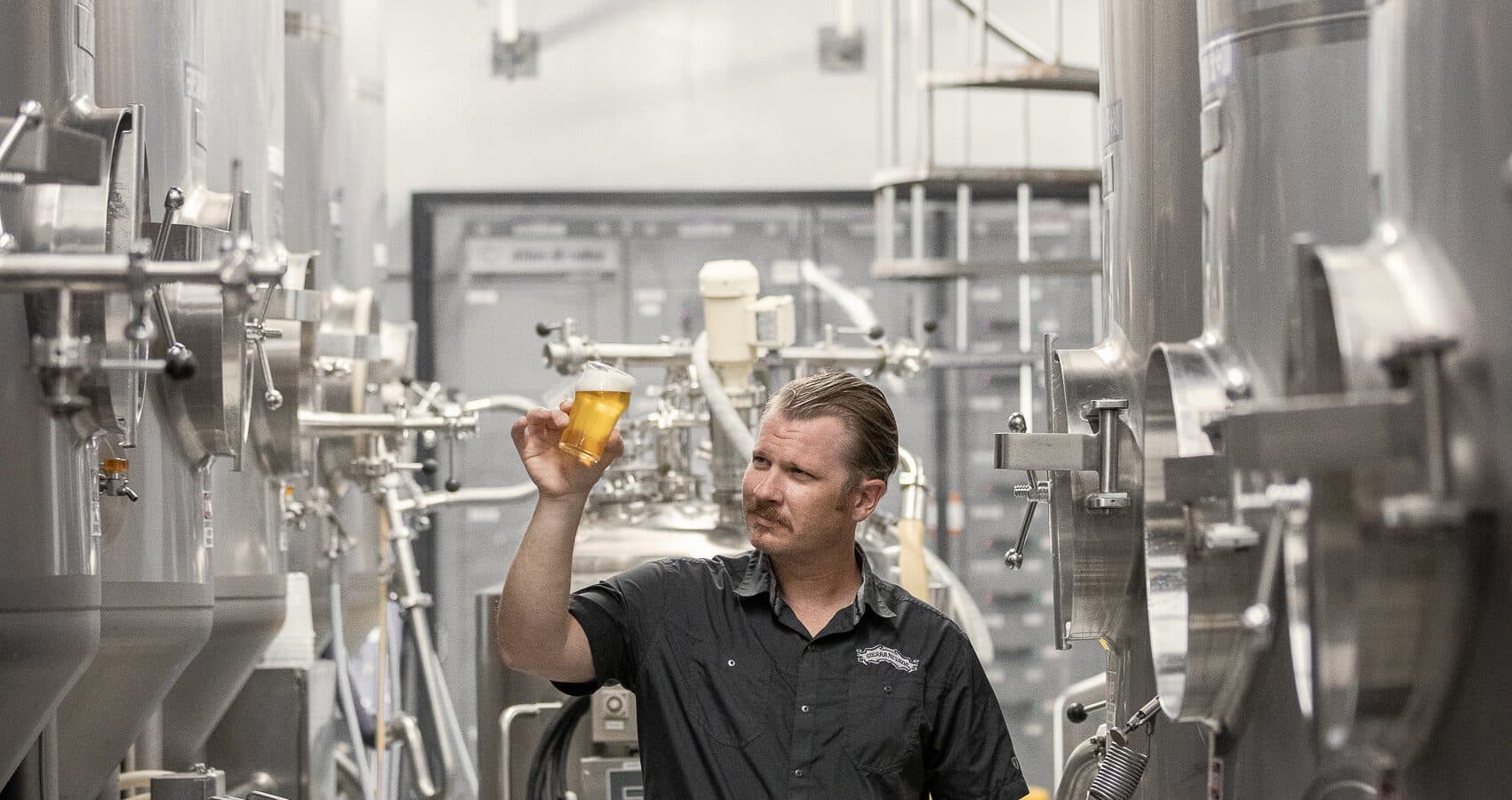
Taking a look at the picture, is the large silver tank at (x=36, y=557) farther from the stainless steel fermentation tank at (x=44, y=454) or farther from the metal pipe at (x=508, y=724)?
the metal pipe at (x=508, y=724)

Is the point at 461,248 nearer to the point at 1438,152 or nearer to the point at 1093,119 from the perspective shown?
the point at 1093,119

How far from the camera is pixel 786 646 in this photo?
206cm

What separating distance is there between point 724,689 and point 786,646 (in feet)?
0.29

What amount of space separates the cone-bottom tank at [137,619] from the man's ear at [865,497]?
1.02 metres

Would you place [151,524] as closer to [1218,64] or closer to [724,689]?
[724,689]

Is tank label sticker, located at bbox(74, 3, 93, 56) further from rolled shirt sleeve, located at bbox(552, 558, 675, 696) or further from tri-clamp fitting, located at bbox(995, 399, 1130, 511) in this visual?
tri-clamp fitting, located at bbox(995, 399, 1130, 511)

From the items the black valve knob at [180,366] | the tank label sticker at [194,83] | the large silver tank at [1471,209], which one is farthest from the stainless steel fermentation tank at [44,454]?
the large silver tank at [1471,209]

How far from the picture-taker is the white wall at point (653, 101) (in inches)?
295

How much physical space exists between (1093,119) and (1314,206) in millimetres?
6255

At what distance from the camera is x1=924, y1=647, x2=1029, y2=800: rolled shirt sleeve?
2.03 metres

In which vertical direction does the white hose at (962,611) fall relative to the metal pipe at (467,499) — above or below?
below

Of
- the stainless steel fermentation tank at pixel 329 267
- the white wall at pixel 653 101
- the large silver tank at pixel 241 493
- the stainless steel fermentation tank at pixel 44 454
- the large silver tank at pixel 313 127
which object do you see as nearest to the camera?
the stainless steel fermentation tank at pixel 44 454

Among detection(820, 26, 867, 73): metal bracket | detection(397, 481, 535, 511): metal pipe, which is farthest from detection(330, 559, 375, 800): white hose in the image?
detection(820, 26, 867, 73): metal bracket

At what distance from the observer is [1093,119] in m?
7.70
